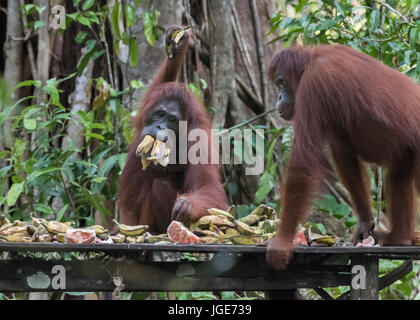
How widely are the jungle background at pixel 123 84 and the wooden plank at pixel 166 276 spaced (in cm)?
133

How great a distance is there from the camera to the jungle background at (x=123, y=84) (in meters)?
4.14

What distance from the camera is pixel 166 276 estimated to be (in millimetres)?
2639

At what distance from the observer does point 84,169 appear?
461 centimetres

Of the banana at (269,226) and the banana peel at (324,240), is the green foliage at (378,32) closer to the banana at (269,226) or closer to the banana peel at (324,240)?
the banana at (269,226)

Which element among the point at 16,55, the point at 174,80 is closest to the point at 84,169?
the point at 174,80

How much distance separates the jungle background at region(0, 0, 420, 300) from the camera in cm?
414

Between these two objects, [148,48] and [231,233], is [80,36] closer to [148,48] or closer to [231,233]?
[148,48]

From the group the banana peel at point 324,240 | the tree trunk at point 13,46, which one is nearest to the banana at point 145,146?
the banana peel at point 324,240

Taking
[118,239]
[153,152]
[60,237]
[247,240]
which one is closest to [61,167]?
[153,152]

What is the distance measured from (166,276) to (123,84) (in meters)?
2.63

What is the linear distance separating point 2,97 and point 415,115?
3000 mm

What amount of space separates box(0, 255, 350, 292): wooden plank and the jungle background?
133cm
